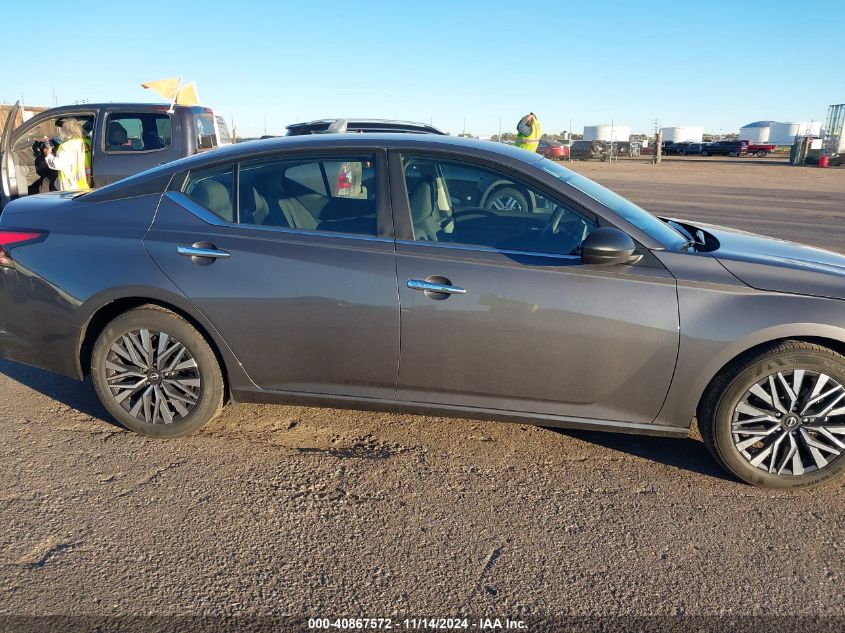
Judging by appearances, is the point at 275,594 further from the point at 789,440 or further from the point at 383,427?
the point at 789,440

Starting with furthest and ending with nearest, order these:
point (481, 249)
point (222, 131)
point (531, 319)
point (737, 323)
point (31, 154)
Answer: point (31, 154) → point (222, 131) → point (481, 249) → point (531, 319) → point (737, 323)

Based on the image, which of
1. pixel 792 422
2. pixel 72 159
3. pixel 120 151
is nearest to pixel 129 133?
pixel 120 151

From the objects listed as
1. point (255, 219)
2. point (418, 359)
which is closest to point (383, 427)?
point (418, 359)

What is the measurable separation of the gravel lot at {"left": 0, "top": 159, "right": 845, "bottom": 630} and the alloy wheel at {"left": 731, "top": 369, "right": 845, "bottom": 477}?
0.58ft

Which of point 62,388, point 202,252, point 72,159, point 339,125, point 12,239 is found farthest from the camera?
point 339,125

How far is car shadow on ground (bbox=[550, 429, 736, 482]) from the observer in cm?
334

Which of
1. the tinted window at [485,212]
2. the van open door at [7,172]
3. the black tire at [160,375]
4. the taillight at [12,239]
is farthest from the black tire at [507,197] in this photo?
the van open door at [7,172]

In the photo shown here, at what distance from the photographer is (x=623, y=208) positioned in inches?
136

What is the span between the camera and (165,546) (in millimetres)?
2666

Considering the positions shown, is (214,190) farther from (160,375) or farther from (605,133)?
(605,133)

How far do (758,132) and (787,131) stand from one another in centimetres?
328

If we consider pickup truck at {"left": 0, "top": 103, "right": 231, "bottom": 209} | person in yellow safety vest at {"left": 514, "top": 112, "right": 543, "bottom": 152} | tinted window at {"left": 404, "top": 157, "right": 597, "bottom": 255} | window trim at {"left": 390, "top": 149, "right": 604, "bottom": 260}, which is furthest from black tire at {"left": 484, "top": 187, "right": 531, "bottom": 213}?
person in yellow safety vest at {"left": 514, "top": 112, "right": 543, "bottom": 152}

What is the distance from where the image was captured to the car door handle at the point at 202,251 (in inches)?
132

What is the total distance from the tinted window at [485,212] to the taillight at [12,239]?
6.83ft
